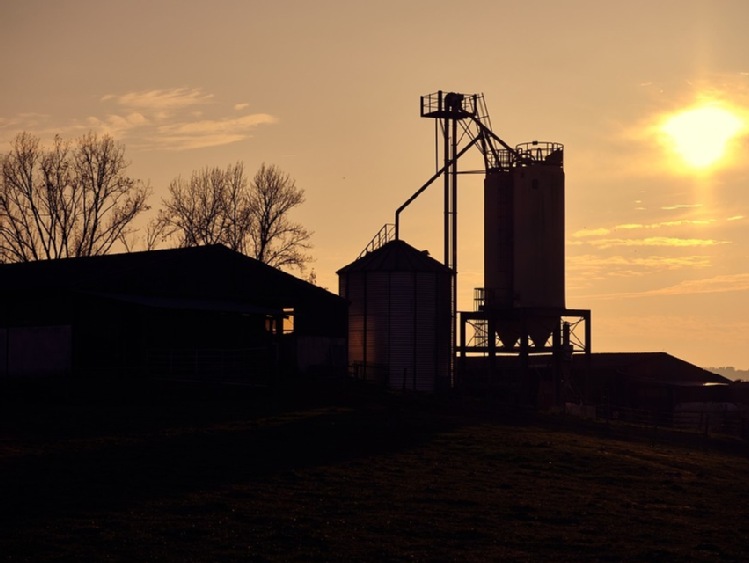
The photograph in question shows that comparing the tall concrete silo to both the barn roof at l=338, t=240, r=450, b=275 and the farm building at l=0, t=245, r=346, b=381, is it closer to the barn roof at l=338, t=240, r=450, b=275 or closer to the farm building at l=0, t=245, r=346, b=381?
the barn roof at l=338, t=240, r=450, b=275

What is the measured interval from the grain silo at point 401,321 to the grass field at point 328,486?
1430 centimetres

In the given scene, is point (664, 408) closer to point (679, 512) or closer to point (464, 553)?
point (679, 512)

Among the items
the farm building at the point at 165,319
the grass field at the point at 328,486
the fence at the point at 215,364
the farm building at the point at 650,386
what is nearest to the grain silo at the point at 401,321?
the farm building at the point at 165,319

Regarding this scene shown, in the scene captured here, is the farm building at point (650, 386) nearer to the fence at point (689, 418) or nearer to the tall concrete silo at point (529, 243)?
the fence at point (689, 418)

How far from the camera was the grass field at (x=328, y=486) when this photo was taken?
2425 cm

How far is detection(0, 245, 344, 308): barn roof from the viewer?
51000mm

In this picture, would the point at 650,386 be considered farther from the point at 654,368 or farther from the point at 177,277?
the point at 177,277

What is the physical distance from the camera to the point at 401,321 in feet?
208

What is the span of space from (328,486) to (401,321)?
33172mm

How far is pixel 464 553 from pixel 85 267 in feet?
113

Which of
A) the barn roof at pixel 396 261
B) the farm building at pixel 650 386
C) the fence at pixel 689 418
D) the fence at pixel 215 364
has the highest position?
the barn roof at pixel 396 261

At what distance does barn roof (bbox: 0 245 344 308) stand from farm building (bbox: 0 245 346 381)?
0.16 ft

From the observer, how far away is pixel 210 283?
54.7 m

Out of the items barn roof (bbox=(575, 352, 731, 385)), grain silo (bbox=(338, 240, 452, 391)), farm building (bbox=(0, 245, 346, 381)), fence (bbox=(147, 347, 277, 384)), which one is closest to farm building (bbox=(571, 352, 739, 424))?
barn roof (bbox=(575, 352, 731, 385))
